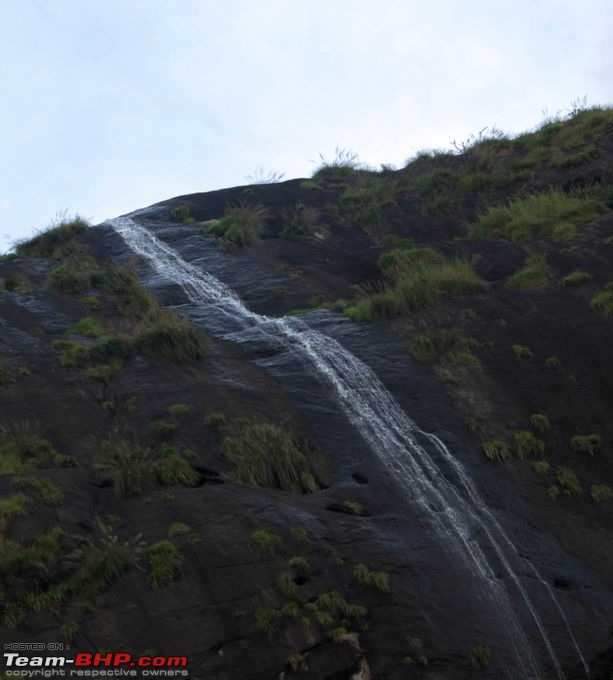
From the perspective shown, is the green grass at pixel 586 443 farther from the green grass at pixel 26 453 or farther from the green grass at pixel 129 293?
the green grass at pixel 129 293

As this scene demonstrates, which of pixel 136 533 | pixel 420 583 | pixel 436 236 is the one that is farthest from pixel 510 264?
pixel 136 533

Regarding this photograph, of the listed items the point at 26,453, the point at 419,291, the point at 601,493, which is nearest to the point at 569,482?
the point at 601,493

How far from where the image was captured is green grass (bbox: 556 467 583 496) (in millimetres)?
17578

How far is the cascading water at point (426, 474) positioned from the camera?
567 inches

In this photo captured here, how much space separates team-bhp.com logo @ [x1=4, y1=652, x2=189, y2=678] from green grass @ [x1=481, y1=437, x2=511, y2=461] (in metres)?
8.35

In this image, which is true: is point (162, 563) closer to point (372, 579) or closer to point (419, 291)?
point (372, 579)

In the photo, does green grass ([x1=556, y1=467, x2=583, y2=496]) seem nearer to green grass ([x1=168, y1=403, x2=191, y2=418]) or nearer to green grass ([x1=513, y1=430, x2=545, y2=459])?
green grass ([x1=513, y1=430, x2=545, y2=459])

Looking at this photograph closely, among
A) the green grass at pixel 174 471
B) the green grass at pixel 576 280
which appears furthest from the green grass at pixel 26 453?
the green grass at pixel 576 280

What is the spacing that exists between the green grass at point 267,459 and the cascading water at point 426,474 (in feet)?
5.90

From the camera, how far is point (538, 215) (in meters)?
30.3

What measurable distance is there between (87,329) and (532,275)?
12.5m

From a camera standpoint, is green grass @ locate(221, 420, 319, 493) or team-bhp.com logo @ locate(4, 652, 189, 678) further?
green grass @ locate(221, 420, 319, 493)

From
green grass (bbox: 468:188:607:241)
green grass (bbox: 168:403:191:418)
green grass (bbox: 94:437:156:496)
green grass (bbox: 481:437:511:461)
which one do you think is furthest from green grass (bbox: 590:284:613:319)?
green grass (bbox: 94:437:156:496)

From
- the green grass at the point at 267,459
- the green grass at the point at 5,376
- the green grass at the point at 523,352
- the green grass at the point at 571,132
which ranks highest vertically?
the green grass at the point at 571,132
